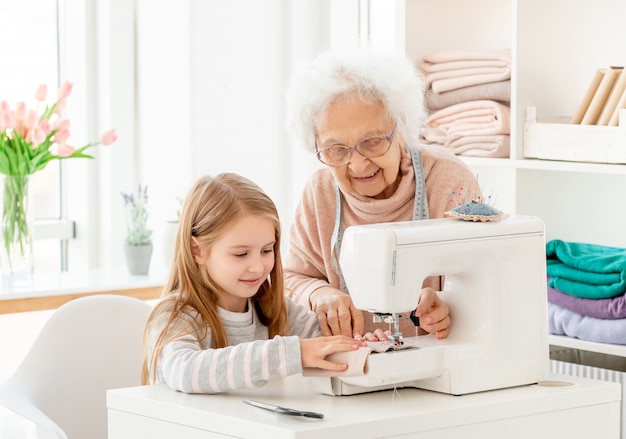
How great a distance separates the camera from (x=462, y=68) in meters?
2.71

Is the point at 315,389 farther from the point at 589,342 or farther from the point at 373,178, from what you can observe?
the point at 589,342

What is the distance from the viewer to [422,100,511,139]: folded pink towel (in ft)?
8.61

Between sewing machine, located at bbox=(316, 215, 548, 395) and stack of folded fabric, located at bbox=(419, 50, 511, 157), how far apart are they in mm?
1002

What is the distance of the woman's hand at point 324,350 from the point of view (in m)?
1.54

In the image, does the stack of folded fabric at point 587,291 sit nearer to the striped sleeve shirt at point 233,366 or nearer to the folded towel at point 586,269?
the folded towel at point 586,269

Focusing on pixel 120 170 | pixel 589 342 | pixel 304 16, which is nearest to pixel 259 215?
pixel 589 342

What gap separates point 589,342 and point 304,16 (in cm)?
173

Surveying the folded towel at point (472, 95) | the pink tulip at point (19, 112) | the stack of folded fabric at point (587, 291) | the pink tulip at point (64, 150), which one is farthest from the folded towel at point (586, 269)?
the pink tulip at point (19, 112)

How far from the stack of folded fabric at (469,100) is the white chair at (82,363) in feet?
3.08

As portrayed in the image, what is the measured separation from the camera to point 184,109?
354 centimetres

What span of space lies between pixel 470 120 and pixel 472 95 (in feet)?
0.21

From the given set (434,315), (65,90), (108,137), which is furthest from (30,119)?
(434,315)

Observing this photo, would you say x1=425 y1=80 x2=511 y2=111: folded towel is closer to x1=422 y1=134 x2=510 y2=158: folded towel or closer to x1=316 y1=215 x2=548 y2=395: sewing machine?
x1=422 y1=134 x2=510 y2=158: folded towel

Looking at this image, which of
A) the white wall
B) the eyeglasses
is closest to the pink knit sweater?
the eyeglasses
